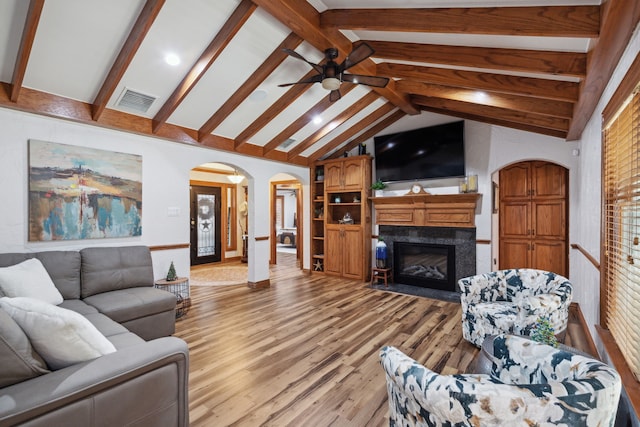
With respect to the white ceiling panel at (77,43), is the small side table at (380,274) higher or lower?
lower

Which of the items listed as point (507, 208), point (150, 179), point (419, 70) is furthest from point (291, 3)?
point (507, 208)

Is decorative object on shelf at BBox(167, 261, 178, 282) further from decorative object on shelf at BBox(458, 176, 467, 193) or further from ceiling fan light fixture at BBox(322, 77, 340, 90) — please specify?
decorative object on shelf at BBox(458, 176, 467, 193)

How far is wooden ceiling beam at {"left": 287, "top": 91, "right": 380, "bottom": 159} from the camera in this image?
476 centimetres

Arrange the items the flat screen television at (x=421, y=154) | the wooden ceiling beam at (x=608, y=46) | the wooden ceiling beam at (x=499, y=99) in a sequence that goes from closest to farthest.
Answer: the wooden ceiling beam at (x=608, y=46) < the wooden ceiling beam at (x=499, y=99) < the flat screen television at (x=421, y=154)

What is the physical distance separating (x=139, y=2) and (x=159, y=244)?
9.31 ft

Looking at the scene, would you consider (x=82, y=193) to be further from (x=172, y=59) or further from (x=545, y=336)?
(x=545, y=336)

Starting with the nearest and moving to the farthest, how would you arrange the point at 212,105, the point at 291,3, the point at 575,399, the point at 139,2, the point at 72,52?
the point at 575,399 → the point at 139,2 → the point at 291,3 → the point at 72,52 → the point at 212,105

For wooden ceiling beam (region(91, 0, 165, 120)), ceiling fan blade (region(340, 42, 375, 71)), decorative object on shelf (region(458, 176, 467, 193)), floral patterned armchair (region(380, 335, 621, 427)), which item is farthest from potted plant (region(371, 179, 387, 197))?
floral patterned armchair (region(380, 335, 621, 427))

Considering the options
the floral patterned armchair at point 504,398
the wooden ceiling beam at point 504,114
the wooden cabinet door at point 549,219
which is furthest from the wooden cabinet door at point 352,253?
the floral patterned armchair at point 504,398

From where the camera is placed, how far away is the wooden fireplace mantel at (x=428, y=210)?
4.79 m

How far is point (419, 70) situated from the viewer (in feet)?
11.4

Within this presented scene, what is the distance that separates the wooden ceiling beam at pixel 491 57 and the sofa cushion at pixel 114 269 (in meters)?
3.62

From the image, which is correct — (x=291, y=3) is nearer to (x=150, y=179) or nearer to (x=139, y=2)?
(x=139, y=2)

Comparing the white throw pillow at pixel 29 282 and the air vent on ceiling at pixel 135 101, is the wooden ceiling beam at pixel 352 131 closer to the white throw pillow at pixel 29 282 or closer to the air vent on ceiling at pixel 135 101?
the air vent on ceiling at pixel 135 101
